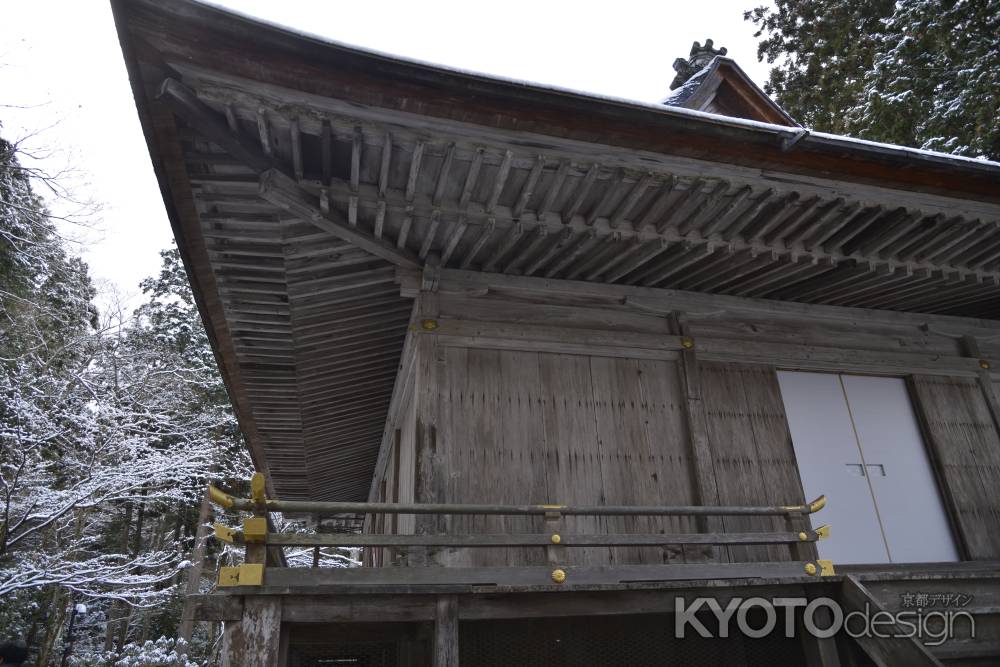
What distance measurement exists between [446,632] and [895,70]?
14775mm

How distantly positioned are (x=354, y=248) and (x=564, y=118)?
7.47 feet

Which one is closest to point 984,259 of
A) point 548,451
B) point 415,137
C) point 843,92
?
point 548,451

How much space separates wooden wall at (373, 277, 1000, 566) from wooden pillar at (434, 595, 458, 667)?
33.4 inches

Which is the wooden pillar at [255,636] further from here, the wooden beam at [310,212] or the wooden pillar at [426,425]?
the wooden beam at [310,212]

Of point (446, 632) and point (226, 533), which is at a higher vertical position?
point (226, 533)

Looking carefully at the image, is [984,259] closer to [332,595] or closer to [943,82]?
[332,595]

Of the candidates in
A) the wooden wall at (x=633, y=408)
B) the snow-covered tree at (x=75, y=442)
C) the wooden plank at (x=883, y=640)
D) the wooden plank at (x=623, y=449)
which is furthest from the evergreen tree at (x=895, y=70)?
the snow-covered tree at (x=75, y=442)

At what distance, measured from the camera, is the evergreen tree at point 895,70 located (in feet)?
38.2

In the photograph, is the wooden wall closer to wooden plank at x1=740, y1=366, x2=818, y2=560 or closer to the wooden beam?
wooden plank at x1=740, y1=366, x2=818, y2=560

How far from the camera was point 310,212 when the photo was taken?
4.78 metres

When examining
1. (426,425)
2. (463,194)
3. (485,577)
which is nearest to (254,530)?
(485,577)

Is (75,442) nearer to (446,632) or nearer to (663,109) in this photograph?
(446,632)

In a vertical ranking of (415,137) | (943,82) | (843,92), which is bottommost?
(415,137)

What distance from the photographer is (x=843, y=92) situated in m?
15.9
